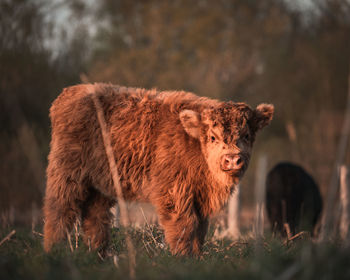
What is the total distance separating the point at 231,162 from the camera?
15.4 ft

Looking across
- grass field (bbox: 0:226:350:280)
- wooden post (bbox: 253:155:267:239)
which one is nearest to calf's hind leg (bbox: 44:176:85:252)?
grass field (bbox: 0:226:350:280)

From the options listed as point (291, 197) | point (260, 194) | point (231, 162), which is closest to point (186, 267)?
point (260, 194)

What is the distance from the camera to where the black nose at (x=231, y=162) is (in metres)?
4.69

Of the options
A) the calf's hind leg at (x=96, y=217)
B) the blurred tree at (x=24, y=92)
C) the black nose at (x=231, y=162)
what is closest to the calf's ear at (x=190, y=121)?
the black nose at (x=231, y=162)

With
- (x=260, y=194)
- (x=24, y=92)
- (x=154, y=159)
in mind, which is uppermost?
(x=24, y=92)

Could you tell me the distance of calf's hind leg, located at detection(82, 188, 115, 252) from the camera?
207 inches

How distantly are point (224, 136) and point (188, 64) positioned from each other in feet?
69.1

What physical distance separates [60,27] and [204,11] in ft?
54.9

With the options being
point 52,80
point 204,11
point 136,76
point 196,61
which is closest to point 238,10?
point 204,11

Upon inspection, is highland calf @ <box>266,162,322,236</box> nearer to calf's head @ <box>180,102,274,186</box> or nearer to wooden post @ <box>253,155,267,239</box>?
calf's head @ <box>180,102,274,186</box>

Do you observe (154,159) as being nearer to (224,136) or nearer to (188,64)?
(224,136)

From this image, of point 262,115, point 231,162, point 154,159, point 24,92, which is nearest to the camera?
point 231,162

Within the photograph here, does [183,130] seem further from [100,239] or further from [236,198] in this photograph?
[236,198]

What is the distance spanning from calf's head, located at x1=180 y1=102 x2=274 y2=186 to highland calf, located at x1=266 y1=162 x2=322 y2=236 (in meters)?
3.40
